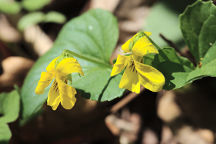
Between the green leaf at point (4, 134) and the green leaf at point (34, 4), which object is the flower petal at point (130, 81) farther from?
the green leaf at point (34, 4)

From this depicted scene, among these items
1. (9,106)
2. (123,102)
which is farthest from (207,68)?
(9,106)

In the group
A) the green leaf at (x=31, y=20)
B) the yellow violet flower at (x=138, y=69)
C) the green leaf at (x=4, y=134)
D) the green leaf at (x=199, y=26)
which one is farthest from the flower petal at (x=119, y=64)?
the green leaf at (x=31, y=20)

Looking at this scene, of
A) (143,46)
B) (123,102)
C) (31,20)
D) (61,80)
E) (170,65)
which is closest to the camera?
(143,46)

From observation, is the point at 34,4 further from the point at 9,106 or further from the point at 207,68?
the point at 207,68

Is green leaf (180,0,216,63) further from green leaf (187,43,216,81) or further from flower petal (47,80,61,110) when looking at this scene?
flower petal (47,80,61,110)

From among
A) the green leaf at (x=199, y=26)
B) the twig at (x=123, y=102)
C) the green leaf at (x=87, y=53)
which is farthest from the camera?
the twig at (x=123, y=102)

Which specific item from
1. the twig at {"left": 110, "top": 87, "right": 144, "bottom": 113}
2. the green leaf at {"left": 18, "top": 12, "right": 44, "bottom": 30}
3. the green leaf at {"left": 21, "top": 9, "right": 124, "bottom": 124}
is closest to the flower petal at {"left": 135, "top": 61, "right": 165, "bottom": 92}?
the green leaf at {"left": 21, "top": 9, "right": 124, "bottom": 124}
